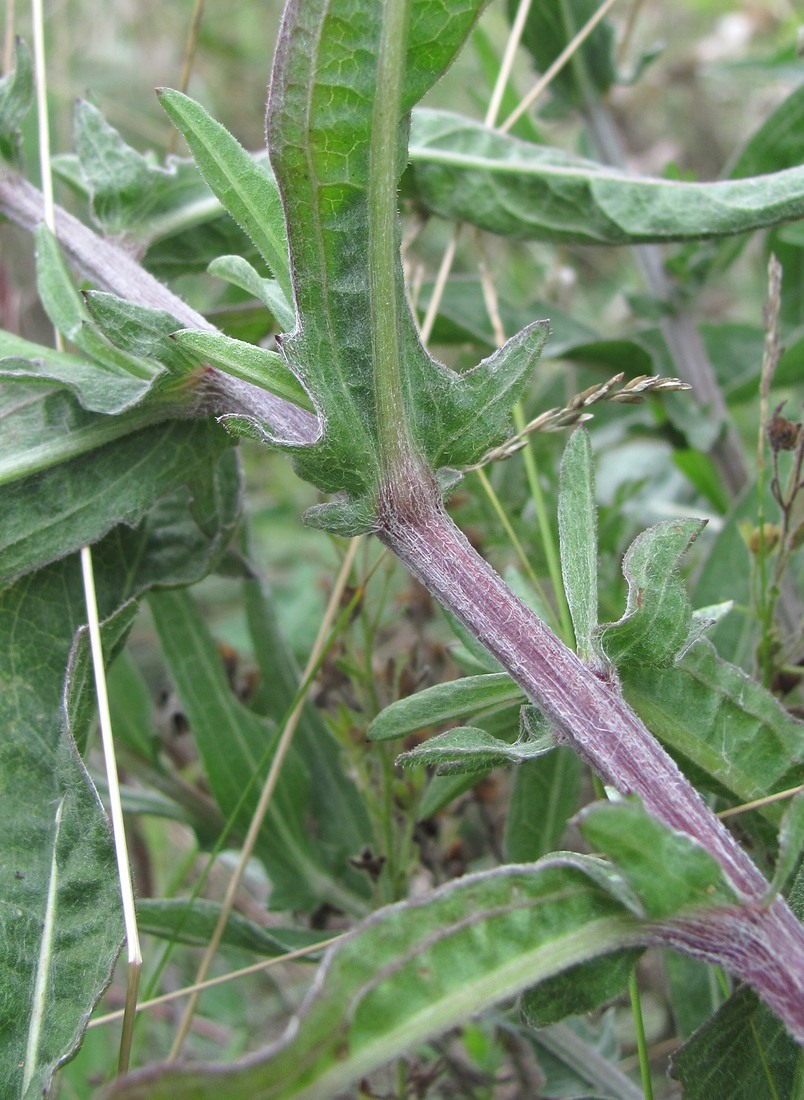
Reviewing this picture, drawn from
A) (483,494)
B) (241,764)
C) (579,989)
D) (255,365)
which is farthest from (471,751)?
(483,494)

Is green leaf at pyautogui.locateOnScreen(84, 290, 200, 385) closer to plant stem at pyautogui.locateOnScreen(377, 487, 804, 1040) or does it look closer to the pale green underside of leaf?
plant stem at pyautogui.locateOnScreen(377, 487, 804, 1040)

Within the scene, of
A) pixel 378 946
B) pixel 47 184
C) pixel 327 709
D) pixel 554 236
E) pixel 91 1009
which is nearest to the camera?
pixel 378 946

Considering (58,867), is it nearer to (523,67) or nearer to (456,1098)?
(456,1098)

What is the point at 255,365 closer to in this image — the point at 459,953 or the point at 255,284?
the point at 255,284

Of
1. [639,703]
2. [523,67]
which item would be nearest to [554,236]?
[639,703]

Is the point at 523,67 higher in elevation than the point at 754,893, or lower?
higher

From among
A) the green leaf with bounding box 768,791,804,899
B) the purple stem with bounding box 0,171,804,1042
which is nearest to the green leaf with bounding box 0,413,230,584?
the purple stem with bounding box 0,171,804,1042

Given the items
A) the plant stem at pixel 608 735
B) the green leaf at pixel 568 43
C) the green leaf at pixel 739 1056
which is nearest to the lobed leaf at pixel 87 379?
the plant stem at pixel 608 735

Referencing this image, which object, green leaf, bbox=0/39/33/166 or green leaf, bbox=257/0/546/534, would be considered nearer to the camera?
green leaf, bbox=257/0/546/534
